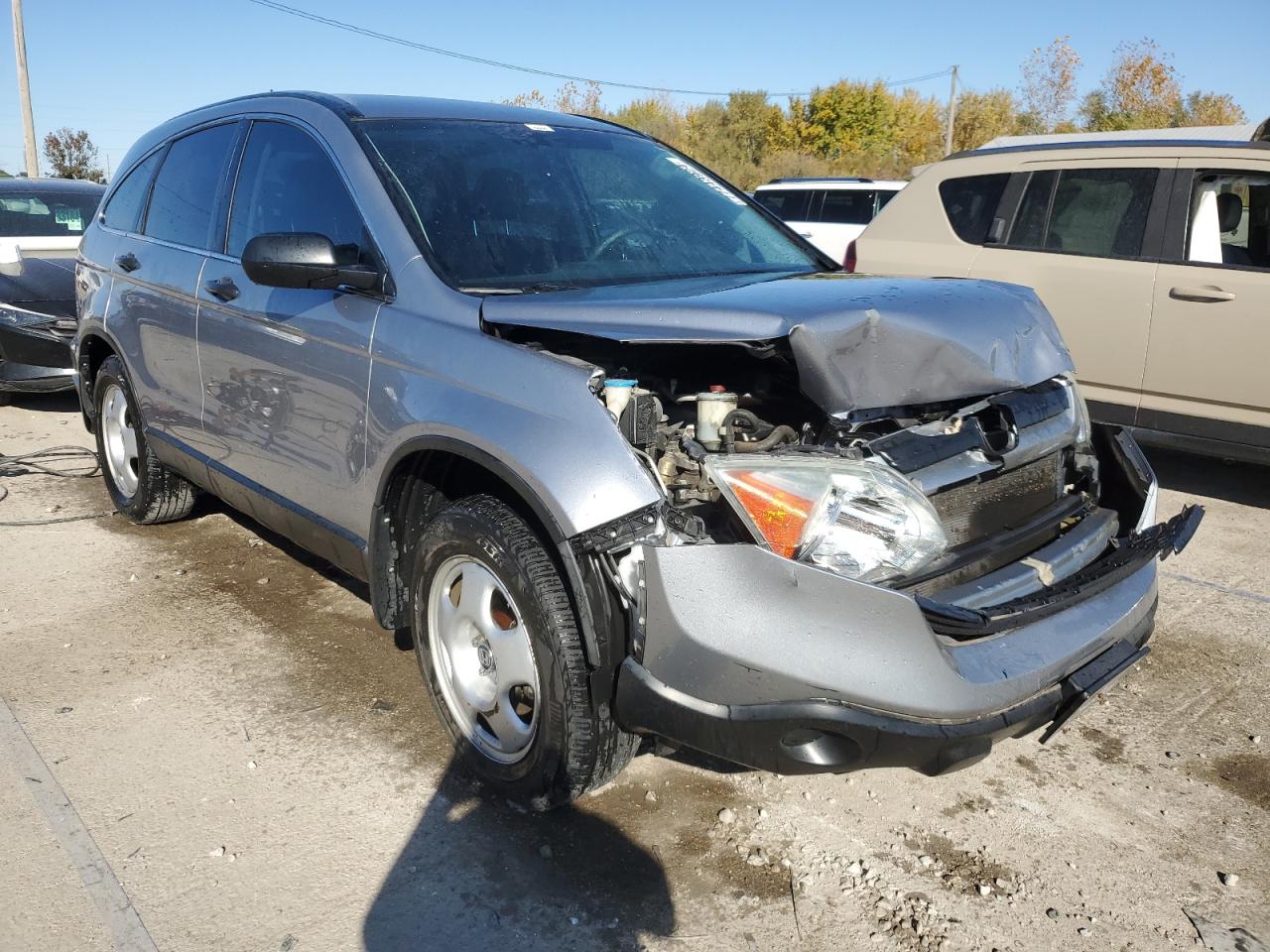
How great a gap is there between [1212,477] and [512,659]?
5357mm

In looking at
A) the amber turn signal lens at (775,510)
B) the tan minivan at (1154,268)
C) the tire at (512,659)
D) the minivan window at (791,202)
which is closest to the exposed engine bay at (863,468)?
the amber turn signal lens at (775,510)

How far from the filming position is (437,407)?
279 centimetres

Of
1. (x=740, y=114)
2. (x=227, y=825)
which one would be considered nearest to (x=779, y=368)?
(x=227, y=825)

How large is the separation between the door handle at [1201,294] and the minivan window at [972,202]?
1257 mm

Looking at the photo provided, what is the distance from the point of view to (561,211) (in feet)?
11.4

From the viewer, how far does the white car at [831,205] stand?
13.7 metres

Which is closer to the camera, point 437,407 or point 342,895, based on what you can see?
point 342,895

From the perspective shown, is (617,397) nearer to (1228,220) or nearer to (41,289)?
(1228,220)

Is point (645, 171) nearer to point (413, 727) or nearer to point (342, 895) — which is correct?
point (413, 727)

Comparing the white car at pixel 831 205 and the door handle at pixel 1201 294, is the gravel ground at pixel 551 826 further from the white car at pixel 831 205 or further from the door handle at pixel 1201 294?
the white car at pixel 831 205

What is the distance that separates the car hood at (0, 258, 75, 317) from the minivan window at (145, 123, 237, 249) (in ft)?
11.7

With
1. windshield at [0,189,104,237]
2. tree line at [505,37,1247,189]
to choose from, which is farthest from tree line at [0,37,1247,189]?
windshield at [0,189,104,237]

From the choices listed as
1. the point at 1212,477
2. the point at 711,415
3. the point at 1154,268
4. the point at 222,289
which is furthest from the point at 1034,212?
the point at 222,289

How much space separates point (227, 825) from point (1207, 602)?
3.91 m
